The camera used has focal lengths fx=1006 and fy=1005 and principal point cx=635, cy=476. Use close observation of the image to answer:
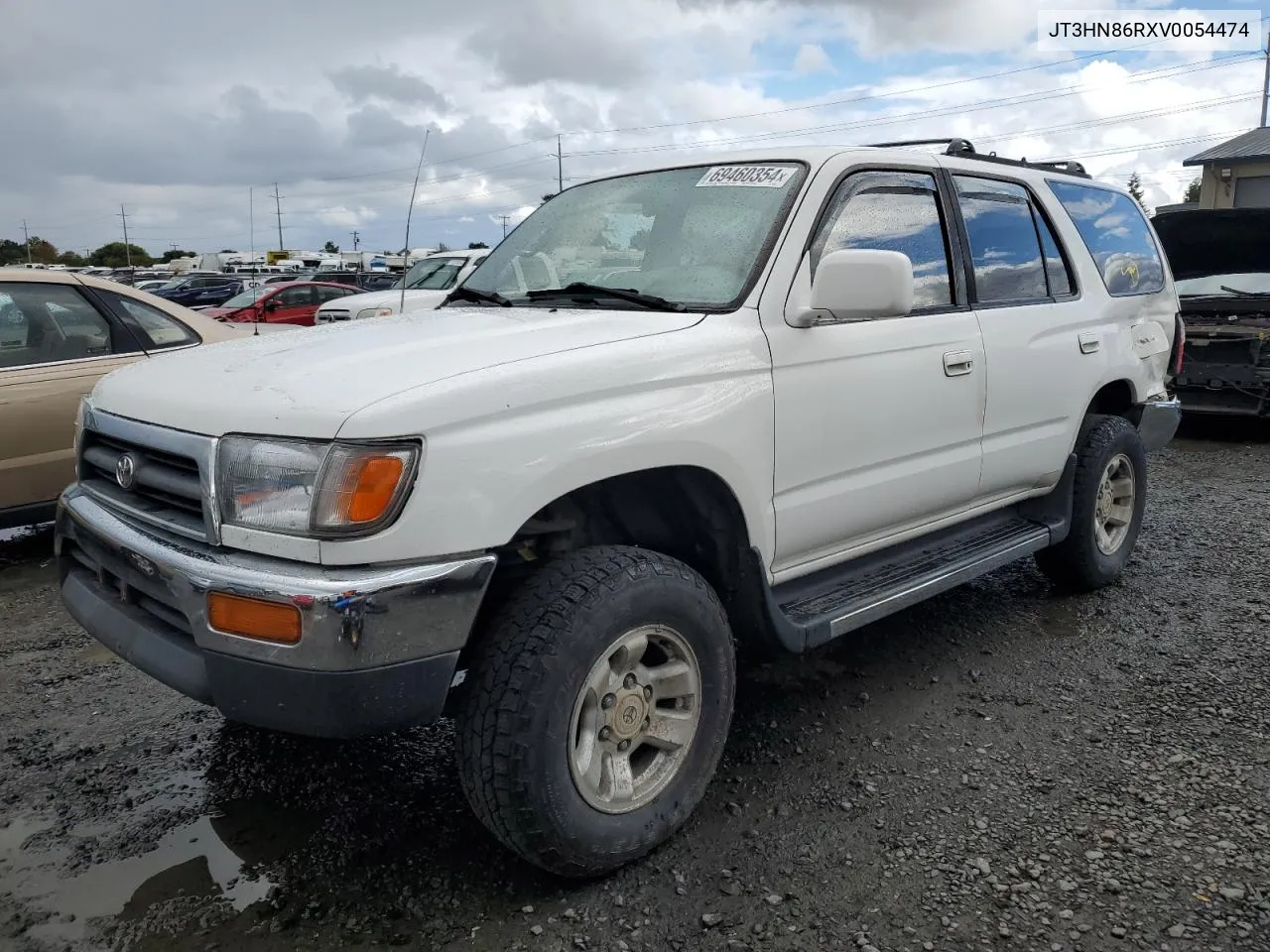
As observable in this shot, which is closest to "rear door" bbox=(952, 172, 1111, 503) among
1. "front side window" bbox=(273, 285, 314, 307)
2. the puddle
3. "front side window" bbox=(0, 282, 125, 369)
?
the puddle

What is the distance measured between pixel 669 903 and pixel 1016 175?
328 centimetres

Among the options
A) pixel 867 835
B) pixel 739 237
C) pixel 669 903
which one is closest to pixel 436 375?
pixel 739 237

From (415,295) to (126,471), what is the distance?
780cm

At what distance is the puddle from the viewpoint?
2520mm

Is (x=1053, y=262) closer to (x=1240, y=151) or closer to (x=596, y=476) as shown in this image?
(x=596, y=476)

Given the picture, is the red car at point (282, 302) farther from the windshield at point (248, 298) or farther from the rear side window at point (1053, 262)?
the rear side window at point (1053, 262)

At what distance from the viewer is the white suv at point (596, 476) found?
222 cm

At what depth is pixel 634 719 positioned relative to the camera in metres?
2.64

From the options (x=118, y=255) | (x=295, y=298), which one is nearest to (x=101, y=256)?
(x=118, y=255)

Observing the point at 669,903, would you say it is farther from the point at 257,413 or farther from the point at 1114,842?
the point at 257,413

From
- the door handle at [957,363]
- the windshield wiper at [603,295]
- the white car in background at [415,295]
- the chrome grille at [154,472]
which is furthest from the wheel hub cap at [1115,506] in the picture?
the white car in background at [415,295]

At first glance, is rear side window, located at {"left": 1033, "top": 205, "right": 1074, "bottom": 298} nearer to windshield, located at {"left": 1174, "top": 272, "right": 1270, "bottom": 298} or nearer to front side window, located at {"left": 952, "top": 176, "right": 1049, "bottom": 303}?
front side window, located at {"left": 952, "top": 176, "right": 1049, "bottom": 303}

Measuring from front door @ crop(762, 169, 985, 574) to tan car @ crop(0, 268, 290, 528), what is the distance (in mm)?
3812

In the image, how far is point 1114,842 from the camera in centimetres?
274
